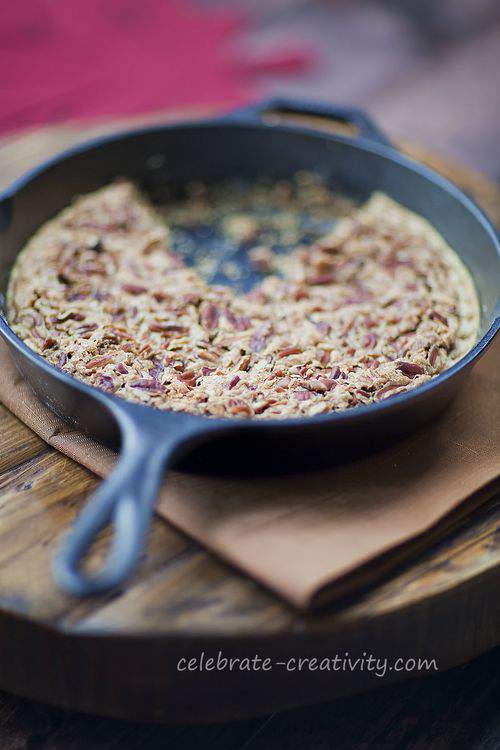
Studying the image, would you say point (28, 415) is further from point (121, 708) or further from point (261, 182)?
point (261, 182)

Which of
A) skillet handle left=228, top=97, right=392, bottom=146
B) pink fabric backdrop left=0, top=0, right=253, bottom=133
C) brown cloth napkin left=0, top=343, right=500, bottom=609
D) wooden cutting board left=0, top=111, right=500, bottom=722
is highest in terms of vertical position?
pink fabric backdrop left=0, top=0, right=253, bottom=133

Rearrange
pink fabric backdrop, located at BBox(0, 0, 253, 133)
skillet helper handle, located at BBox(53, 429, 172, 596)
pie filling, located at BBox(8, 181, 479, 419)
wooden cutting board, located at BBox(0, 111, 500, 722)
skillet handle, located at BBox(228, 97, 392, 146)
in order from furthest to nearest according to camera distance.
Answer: pink fabric backdrop, located at BBox(0, 0, 253, 133) → skillet handle, located at BBox(228, 97, 392, 146) → pie filling, located at BBox(8, 181, 479, 419) → wooden cutting board, located at BBox(0, 111, 500, 722) → skillet helper handle, located at BBox(53, 429, 172, 596)

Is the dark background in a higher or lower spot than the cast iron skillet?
higher

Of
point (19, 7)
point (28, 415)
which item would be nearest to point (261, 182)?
point (28, 415)

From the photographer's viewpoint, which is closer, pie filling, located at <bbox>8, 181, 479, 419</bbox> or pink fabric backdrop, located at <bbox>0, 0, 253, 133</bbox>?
pie filling, located at <bbox>8, 181, 479, 419</bbox>

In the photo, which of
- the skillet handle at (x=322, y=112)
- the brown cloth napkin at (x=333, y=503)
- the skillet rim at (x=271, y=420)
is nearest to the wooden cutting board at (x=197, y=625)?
the brown cloth napkin at (x=333, y=503)

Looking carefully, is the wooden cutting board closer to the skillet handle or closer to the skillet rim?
the skillet rim

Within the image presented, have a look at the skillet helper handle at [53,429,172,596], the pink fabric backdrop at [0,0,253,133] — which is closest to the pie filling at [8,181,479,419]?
the skillet helper handle at [53,429,172,596]
